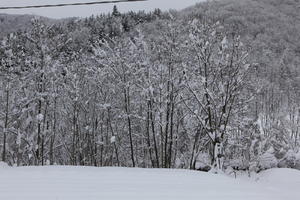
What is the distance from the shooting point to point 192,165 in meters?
19.8

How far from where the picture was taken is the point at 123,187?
8289mm

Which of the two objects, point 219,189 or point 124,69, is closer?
point 219,189

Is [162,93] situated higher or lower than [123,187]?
higher

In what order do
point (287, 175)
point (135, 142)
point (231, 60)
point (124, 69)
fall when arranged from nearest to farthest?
point (287, 175) < point (231, 60) < point (124, 69) < point (135, 142)

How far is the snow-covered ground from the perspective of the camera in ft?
24.4

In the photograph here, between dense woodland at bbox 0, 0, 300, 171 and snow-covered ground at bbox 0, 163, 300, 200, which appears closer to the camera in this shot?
snow-covered ground at bbox 0, 163, 300, 200

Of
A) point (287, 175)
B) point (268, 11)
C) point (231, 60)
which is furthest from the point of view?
point (268, 11)

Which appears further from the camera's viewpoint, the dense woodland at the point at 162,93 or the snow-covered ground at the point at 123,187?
the dense woodland at the point at 162,93

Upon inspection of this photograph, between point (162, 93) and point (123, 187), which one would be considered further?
point (162, 93)

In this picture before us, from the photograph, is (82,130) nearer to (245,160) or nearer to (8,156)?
(8,156)

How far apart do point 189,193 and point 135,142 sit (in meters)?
20.5

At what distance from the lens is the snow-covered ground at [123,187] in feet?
24.4

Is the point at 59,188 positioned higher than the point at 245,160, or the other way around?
the point at 59,188

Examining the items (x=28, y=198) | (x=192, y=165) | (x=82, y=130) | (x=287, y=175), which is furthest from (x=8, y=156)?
(x=28, y=198)
